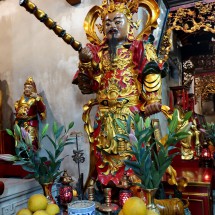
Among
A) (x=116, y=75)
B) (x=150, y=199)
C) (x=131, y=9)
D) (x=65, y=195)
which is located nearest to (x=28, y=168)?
(x=65, y=195)

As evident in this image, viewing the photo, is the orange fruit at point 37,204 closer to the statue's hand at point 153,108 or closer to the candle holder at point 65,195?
the candle holder at point 65,195

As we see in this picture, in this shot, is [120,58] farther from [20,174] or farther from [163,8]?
[20,174]

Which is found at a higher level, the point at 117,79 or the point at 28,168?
the point at 117,79

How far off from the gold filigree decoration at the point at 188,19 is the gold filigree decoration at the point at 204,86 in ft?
7.90

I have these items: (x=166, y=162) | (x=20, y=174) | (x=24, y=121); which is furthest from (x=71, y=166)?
(x=166, y=162)

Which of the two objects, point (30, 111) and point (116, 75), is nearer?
point (116, 75)

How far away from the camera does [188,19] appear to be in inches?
90.4

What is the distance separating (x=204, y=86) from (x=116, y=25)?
375 cm

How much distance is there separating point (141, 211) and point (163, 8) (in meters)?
1.44

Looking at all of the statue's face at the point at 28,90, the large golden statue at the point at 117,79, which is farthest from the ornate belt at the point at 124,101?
the statue's face at the point at 28,90

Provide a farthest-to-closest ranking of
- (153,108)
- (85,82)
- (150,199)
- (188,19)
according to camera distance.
Result: (188,19)
(85,82)
(153,108)
(150,199)

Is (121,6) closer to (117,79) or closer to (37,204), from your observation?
(117,79)

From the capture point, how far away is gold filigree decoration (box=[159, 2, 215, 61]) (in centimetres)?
206

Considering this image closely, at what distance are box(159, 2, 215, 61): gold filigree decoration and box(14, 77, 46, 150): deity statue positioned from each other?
987mm
